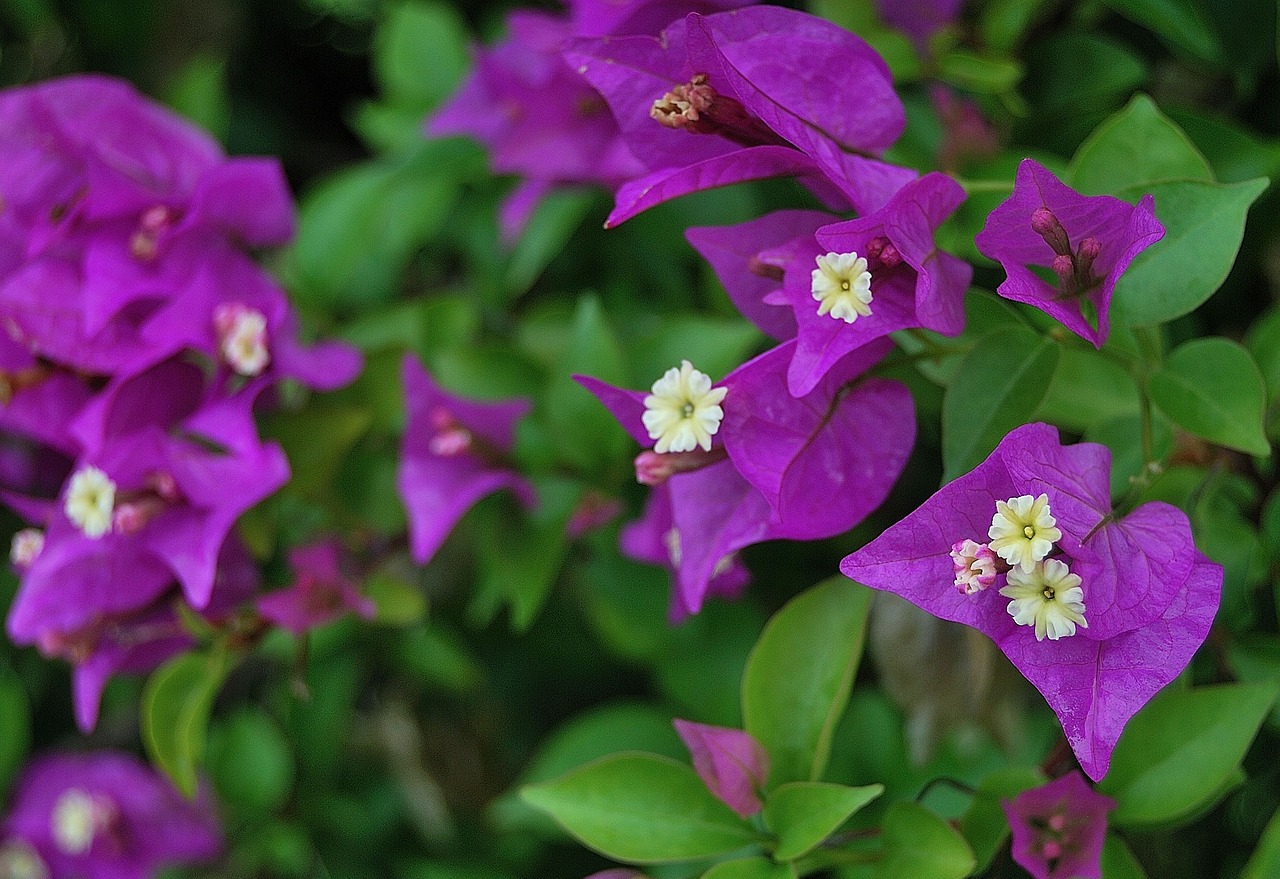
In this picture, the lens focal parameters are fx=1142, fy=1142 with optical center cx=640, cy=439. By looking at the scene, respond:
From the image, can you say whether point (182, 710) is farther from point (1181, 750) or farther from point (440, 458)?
point (1181, 750)

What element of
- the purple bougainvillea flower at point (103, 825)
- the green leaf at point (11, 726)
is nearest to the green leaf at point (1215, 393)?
the purple bougainvillea flower at point (103, 825)

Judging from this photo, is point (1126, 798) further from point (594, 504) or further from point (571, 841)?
point (571, 841)

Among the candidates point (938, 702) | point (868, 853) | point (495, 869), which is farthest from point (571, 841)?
point (868, 853)

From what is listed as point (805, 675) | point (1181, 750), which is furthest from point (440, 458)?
point (1181, 750)

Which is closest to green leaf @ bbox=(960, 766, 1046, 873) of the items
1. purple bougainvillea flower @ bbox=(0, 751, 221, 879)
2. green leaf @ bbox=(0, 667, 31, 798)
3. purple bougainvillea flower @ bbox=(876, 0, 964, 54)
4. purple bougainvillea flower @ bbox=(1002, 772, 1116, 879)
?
purple bougainvillea flower @ bbox=(1002, 772, 1116, 879)

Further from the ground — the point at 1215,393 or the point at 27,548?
the point at 1215,393

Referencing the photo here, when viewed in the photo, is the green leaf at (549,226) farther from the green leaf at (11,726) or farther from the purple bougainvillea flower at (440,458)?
the green leaf at (11,726)
